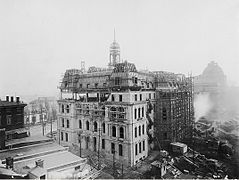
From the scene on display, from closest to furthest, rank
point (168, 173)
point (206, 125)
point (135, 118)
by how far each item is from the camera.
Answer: point (168, 173) → point (135, 118) → point (206, 125)

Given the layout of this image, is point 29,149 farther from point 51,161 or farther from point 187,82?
point 187,82

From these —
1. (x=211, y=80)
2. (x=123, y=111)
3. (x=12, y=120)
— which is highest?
(x=211, y=80)

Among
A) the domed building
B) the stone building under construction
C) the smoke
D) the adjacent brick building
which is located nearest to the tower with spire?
the stone building under construction

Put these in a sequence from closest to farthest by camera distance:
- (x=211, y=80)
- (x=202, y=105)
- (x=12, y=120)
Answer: (x=12, y=120), (x=202, y=105), (x=211, y=80)

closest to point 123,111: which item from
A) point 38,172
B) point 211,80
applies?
point 38,172

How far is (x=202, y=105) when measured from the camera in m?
74.5

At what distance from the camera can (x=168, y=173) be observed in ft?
103

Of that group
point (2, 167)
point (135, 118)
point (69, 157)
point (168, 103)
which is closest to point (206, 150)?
point (168, 103)

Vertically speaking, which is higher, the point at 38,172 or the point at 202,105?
the point at 202,105

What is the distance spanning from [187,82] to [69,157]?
36483 millimetres

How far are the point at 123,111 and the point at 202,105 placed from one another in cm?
4933

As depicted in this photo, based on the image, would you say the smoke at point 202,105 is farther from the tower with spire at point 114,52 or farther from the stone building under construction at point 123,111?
the tower with spire at point 114,52

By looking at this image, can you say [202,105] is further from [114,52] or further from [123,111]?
[123,111]

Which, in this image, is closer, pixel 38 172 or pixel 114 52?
pixel 38 172
